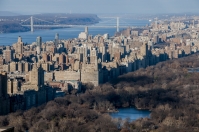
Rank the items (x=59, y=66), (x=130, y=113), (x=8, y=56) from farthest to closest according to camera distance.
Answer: (x=8, y=56), (x=59, y=66), (x=130, y=113)

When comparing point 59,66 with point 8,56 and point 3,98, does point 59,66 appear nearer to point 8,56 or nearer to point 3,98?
point 8,56

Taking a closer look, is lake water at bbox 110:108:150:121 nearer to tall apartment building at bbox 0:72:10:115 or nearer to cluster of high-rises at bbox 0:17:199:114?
cluster of high-rises at bbox 0:17:199:114

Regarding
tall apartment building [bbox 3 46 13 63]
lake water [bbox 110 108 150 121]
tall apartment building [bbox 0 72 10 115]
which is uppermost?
tall apartment building [bbox 3 46 13 63]

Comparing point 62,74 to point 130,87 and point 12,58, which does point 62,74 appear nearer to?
point 130,87

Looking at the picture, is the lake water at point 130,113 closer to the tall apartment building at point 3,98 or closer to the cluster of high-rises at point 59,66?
the cluster of high-rises at point 59,66

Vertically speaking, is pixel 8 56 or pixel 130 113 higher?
pixel 8 56

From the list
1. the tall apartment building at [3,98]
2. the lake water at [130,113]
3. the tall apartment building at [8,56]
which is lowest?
the lake water at [130,113]

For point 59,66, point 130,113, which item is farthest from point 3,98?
point 59,66

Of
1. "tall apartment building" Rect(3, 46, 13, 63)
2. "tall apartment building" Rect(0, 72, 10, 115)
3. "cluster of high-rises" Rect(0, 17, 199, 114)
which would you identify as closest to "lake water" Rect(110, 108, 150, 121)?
"cluster of high-rises" Rect(0, 17, 199, 114)

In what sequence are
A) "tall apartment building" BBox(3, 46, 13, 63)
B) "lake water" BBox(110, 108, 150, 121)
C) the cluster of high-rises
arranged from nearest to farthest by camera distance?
1. "lake water" BBox(110, 108, 150, 121)
2. the cluster of high-rises
3. "tall apartment building" BBox(3, 46, 13, 63)

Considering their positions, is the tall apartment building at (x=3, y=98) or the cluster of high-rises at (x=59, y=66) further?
the cluster of high-rises at (x=59, y=66)

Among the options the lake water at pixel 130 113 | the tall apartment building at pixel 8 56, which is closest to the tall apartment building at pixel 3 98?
the lake water at pixel 130 113

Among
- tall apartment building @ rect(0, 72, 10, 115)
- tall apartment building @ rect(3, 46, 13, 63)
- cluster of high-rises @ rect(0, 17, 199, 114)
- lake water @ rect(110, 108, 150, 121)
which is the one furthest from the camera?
tall apartment building @ rect(3, 46, 13, 63)
